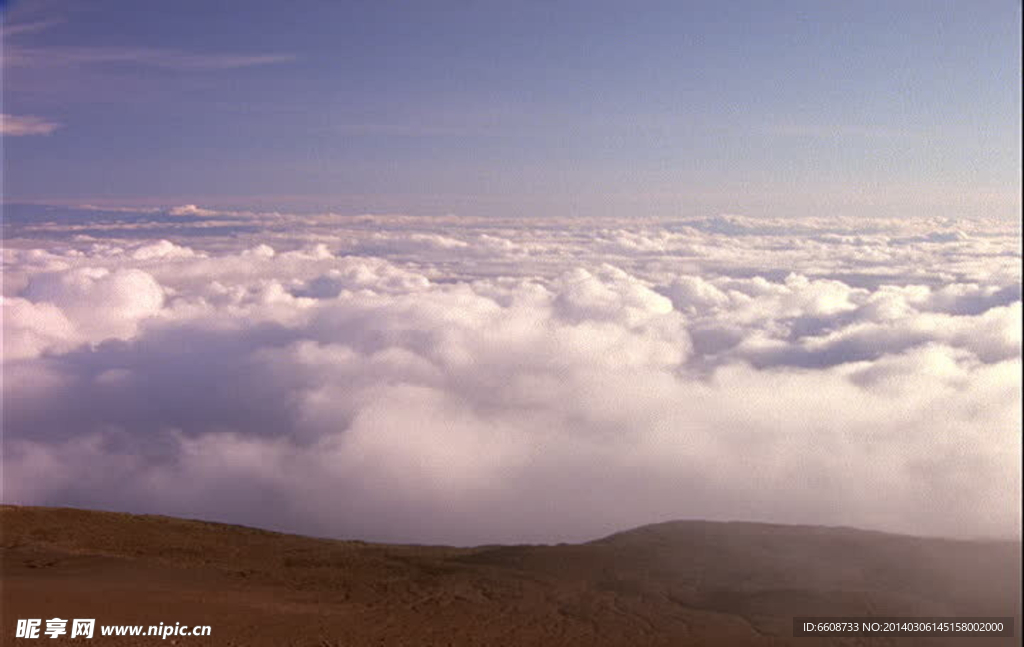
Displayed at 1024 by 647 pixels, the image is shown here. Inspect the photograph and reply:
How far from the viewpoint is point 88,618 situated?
15.6 meters

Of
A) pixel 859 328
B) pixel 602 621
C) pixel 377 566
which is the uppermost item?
pixel 859 328

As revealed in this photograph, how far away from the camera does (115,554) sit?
21.6 metres

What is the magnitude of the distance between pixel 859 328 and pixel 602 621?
94.4 meters

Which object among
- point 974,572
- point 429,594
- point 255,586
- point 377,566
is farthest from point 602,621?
point 974,572

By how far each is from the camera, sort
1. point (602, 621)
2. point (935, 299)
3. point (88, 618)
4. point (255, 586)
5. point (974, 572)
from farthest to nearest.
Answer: point (935, 299), point (974, 572), point (255, 586), point (602, 621), point (88, 618)

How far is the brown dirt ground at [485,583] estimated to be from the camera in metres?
16.5

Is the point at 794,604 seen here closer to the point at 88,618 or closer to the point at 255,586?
the point at 255,586

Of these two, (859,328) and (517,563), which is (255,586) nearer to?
(517,563)

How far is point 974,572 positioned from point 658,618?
9844mm

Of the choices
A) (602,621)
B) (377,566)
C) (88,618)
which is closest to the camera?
(88,618)

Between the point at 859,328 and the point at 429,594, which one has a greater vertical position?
the point at 859,328

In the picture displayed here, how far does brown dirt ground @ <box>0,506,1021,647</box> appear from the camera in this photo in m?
16.5

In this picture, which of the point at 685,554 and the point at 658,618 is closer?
the point at 658,618

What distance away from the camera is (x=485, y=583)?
20516 millimetres
